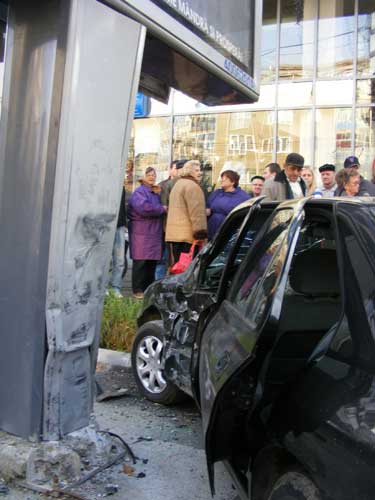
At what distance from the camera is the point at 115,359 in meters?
5.55

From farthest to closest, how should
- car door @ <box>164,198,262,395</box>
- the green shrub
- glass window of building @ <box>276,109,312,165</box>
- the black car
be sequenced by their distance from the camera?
glass window of building @ <box>276,109,312,165</box>
the green shrub
car door @ <box>164,198,262,395</box>
the black car

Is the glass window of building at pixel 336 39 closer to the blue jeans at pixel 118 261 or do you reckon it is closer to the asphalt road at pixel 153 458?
the blue jeans at pixel 118 261

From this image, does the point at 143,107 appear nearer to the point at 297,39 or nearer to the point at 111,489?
the point at 297,39

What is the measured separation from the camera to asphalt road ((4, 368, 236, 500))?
3205 mm

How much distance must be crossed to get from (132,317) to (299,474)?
4157 mm

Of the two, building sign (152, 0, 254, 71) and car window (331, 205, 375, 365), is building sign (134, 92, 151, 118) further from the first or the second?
car window (331, 205, 375, 365)

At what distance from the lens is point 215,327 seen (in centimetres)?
328

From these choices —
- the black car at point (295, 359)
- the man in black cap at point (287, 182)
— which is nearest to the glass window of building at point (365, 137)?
the man in black cap at point (287, 182)

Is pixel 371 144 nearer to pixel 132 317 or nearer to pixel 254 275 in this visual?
pixel 132 317

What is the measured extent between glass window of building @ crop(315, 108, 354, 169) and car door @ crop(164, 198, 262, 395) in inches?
350

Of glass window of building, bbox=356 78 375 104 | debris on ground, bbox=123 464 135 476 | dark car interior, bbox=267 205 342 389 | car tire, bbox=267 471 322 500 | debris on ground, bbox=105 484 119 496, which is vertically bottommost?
debris on ground, bbox=105 484 119 496

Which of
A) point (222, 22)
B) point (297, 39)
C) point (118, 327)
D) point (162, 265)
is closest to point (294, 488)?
point (222, 22)

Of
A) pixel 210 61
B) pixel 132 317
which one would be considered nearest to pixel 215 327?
pixel 210 61

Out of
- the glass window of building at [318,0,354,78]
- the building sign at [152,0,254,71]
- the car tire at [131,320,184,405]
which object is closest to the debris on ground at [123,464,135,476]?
the car tire at [131,320,184,405]
